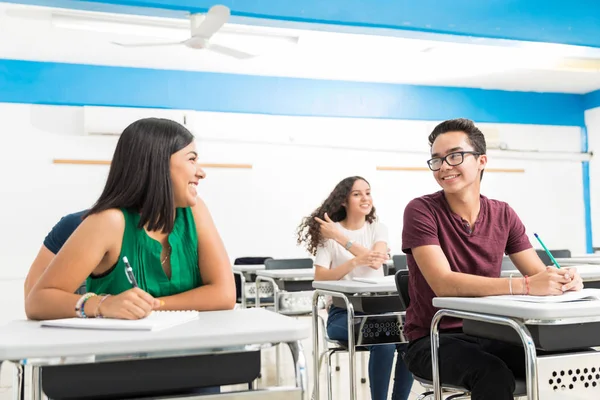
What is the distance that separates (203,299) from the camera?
1.64 metres

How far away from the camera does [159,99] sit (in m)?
7.66

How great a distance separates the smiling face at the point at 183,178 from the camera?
169cm

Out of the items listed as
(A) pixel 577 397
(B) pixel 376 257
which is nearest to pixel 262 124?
(B) pixel 376 257

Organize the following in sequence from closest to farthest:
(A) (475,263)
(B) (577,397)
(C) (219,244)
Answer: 1. (B) (577,397)
2. (C) (219,244)
3. (A) (475,263)

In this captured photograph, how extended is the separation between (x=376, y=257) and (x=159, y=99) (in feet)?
16.6

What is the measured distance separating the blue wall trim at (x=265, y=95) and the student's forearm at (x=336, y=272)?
4.86 m

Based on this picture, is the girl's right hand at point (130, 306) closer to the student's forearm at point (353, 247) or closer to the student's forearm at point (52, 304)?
the student's forearm at point (52, 304)

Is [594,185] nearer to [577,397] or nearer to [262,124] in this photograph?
[262,124]

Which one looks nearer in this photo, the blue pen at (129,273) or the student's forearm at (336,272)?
the blue pen at (129,273)

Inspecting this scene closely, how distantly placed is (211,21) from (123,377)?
3565 mm

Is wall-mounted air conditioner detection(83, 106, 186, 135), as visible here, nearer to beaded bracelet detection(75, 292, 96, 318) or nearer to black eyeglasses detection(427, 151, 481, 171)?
black eyeglasses detection(427, 151, 481, 171)

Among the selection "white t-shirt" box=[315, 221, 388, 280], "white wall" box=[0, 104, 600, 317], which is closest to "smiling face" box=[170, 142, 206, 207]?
"white t-shirt" box=[315, 221, 388, 280]

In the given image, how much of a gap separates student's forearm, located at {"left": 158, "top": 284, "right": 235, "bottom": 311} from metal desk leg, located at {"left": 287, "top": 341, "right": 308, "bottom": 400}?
389mm

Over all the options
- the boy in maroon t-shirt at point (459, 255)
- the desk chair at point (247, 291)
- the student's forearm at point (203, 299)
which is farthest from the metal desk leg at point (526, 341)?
the desk chair at point (247, 291)
